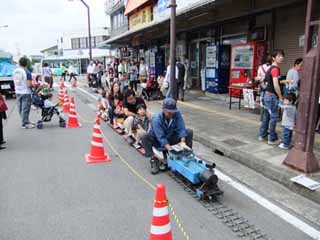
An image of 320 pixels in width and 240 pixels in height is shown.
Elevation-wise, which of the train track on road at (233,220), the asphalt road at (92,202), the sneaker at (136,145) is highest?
the sneaker at (136,145)

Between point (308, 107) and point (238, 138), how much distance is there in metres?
2.32

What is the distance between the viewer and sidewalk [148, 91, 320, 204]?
474 centimetres

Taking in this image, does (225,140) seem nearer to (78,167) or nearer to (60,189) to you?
(78,167)

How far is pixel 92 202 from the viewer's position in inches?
159

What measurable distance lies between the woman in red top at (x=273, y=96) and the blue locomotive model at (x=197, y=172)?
2.32 m

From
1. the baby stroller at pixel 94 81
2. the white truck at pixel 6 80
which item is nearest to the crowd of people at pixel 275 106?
the white truck at pixel 6 80

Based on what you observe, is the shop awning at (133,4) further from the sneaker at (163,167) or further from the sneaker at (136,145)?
the sneaker at (163,167)

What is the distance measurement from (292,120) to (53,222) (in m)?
4.40

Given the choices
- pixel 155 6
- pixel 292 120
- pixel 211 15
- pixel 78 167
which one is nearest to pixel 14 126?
pixel 78 167

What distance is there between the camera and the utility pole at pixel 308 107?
14.6ft

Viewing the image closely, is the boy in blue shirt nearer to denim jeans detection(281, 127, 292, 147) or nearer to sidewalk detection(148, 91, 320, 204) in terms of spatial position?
denim jeans detection(281, 127, 292, 147)

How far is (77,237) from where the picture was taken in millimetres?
3221

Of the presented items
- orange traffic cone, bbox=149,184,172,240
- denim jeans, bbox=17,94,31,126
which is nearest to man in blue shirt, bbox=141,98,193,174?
orange traffic cone, bbox=149,184,172,240

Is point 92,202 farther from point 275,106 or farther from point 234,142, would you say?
point 275,106
